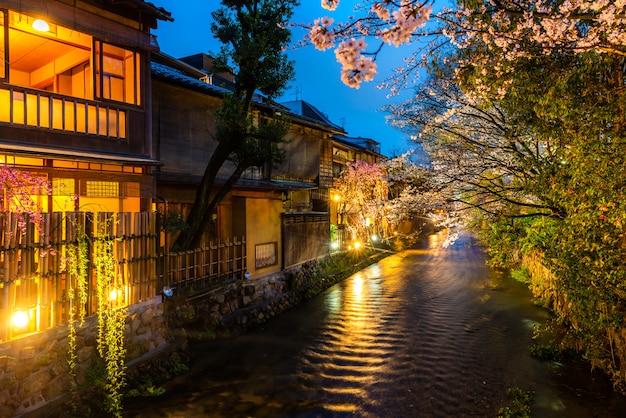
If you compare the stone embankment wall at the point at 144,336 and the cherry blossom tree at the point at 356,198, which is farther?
the cherry blossom tree at the point at 356,198

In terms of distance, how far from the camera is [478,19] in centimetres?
832

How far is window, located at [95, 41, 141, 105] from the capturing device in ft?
34.3

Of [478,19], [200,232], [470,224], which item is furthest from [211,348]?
[470,224]

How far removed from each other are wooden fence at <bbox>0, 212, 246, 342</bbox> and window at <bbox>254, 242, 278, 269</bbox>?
5.28 metres

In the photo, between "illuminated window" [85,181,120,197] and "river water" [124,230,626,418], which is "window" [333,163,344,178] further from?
"illuminated window" [85,181,120,197]

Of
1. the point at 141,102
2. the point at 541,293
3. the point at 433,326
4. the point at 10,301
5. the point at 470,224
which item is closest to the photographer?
the point at 10,301

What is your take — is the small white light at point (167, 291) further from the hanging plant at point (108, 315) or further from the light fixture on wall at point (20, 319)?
the light fixture on wall at point (20, 319)

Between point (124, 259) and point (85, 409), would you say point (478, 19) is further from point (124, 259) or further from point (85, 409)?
point (85, 409)

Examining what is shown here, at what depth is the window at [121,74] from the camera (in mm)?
10445

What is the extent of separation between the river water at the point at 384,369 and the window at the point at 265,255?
239 cm

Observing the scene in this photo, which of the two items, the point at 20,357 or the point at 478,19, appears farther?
the point at 478,19

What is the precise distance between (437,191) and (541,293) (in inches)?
267

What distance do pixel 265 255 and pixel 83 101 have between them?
8996 millimetres

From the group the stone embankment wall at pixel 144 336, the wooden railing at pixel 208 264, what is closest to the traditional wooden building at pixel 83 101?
the wooden railing at pixel 208 264
